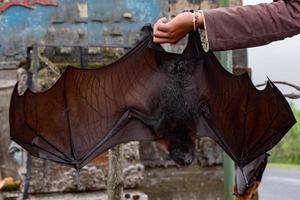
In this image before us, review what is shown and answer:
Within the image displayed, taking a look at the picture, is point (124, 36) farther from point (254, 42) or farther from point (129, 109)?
point (254, 42)

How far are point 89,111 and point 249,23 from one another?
639 millimetres

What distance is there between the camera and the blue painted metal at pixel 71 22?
456cm

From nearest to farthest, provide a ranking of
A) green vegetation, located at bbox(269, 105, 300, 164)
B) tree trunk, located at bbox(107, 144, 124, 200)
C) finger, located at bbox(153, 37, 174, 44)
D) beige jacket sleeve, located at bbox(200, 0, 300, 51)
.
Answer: beige jacket sleeve, located at bbox(200, 0, 300, 51) < finger, located at bbox(153, 37, 174, 44) < tree trunk, located at bbox(107, 144, 124, 200) < green vegetation, located at bbox(269, 105, 300, 164)

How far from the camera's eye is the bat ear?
1.69 meters

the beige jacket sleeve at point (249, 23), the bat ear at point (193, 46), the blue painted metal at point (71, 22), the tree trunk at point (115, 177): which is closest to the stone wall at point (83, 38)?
the blue painted metal at point (71, 22)

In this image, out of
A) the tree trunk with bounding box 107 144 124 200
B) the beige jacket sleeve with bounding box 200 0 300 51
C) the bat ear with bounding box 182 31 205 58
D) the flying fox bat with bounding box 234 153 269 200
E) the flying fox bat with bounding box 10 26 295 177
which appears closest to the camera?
the beige jacket sleeve with bounding box 200 0 300 51

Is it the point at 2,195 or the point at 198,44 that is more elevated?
the point at 198,44

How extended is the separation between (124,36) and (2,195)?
1387mm

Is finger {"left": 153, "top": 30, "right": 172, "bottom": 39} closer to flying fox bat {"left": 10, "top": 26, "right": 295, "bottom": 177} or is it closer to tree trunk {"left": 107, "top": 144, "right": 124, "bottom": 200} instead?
flying fox bat {"left": 10, "top": 26, "right": 295, "bottom": 177}

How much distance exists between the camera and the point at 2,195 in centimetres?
434

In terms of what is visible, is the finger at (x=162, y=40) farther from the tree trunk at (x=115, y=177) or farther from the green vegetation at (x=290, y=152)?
the green vegetation at (x=290, y=152)

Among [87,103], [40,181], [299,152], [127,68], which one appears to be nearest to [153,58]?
[127,68]

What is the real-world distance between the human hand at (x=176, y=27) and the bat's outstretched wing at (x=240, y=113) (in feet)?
0.91

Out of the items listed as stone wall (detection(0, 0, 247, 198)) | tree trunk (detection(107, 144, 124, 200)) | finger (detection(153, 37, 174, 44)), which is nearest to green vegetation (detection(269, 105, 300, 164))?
stone wall (detection(0, 0, 247, 198))
